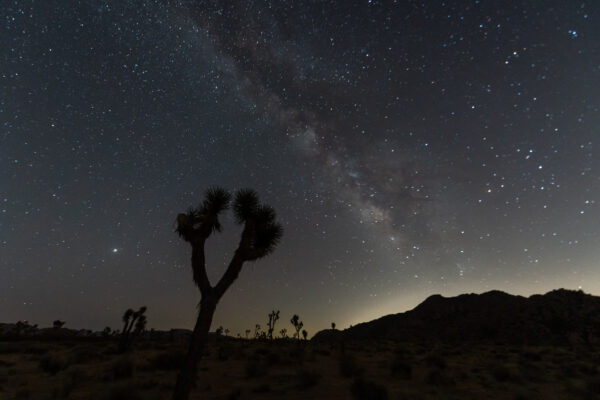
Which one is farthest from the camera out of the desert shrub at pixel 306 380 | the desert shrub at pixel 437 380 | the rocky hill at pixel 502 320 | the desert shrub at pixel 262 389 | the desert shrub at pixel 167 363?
the rocky hill at pixel 502 320

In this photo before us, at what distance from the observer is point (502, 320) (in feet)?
201

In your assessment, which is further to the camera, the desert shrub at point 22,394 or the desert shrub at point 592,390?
the desert shrub at point 592,390

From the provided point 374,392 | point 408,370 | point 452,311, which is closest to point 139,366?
point 374,392

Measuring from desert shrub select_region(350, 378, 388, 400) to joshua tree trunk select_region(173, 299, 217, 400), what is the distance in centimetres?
497

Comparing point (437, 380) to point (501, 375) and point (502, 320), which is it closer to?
point (501, 375)

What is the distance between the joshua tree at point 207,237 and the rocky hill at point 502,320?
43.1 m

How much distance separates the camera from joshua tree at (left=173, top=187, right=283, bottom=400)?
29.5 ft

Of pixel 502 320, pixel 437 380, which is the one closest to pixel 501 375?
pixel 437 380

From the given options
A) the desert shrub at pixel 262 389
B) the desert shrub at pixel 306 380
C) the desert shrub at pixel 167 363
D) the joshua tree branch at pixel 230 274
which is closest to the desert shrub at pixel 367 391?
the desert shrub at pixel 306 380

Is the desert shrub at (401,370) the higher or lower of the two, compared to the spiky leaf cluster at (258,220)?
lower

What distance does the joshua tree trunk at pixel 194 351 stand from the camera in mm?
8508

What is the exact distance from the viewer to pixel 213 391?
10.2m

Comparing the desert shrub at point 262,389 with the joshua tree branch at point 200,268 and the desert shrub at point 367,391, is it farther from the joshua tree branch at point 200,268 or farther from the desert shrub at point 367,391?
the joshua tree branch at point 200,268

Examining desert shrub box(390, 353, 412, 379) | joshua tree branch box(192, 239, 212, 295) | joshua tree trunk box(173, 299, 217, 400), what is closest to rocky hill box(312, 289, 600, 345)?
desert shrub box(390, 353, 412, 379)
